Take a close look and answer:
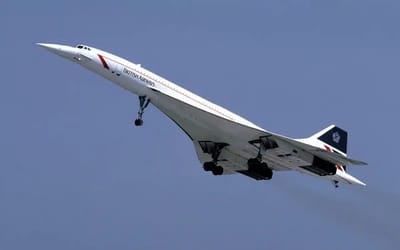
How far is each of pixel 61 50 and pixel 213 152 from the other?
8.29 metres

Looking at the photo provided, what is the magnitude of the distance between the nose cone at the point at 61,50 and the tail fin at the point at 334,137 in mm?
10641

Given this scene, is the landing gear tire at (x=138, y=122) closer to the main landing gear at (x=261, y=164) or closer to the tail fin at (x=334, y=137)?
the main landing gear at (x=261, y=164)

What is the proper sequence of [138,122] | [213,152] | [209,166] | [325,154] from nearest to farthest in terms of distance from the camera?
1. [138,122]
2. [325,154]
3. [213,152]
4. [209,166]

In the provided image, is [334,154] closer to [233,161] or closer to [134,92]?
[233,161]

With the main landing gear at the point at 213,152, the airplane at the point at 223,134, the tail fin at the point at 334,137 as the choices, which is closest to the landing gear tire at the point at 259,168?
the airplane at the point at 223,134

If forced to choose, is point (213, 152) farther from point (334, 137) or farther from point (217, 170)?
point (334, 137)

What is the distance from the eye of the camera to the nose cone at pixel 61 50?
43875mm

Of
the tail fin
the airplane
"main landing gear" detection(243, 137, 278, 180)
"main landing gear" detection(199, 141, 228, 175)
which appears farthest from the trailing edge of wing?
"main landing gear" detection(199, 141, 228, 175)

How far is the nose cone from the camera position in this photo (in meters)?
43.9


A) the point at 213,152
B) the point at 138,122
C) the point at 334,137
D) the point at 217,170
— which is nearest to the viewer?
the point at 138,122

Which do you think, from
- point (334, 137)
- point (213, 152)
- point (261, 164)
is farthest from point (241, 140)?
point (334, 137)

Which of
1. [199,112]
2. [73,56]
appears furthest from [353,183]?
[73,56]

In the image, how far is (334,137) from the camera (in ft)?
158

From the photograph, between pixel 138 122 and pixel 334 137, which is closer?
pixel 138 122
